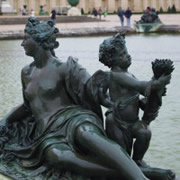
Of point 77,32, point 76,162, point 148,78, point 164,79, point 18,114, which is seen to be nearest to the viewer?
point 164,79

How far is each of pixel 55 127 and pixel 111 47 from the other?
2.29ft

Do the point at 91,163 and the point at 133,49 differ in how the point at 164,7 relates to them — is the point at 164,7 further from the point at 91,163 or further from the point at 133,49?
the point at 91,163

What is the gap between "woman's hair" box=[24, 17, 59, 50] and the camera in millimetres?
4605

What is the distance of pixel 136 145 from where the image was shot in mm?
4340

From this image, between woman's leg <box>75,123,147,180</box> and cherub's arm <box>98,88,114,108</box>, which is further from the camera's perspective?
cherub's arm <box>98,88,114,108</box>

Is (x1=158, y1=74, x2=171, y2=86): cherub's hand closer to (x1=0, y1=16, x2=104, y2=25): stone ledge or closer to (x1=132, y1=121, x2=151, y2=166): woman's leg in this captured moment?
(x1=132, y1=121, x2=151, y2=166): woman's leg

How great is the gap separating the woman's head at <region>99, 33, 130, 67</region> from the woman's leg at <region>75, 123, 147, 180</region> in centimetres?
53

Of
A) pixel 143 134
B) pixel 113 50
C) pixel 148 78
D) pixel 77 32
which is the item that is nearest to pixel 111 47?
pixel 113 50

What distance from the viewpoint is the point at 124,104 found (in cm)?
434

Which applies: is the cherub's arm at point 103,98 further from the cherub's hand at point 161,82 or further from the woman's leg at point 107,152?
the cherub's hand at point 161,82

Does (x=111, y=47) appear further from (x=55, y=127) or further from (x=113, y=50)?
(x=55, y=127)

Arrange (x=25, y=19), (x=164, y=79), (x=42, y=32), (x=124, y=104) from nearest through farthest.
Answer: (x=164, y=79)
(x=124, y=104)
(x=42, y=32)
(x=25, y=19)

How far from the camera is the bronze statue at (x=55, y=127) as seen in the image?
13.5ft

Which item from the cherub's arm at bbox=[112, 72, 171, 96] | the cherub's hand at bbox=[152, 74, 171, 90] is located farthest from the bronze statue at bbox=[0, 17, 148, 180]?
the cherub's hand at bbox=[152, 74, 171, 90]
